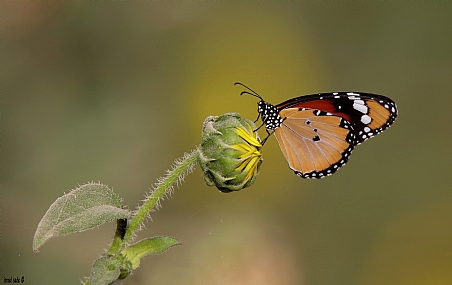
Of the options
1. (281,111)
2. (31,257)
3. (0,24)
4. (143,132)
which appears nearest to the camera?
(281,111)

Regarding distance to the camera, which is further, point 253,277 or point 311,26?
point 311,26

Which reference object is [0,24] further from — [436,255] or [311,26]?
[436,255]

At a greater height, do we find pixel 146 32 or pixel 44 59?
pixel 146 32

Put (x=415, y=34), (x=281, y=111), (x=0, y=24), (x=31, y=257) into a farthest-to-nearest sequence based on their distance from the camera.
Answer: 1. (x=415, y=34)
2. (x=0, y=24)
3. (x=31, y=257)
4. (x=281, y=111)

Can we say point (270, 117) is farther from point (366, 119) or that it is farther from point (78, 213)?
point (78, 213)

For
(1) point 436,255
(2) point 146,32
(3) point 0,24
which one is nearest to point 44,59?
(3) point 0,24

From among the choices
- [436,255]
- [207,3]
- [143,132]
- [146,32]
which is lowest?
[436,255]

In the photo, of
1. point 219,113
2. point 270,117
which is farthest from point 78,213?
point 219,113

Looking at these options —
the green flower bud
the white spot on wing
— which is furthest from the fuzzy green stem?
the white spot on wing
